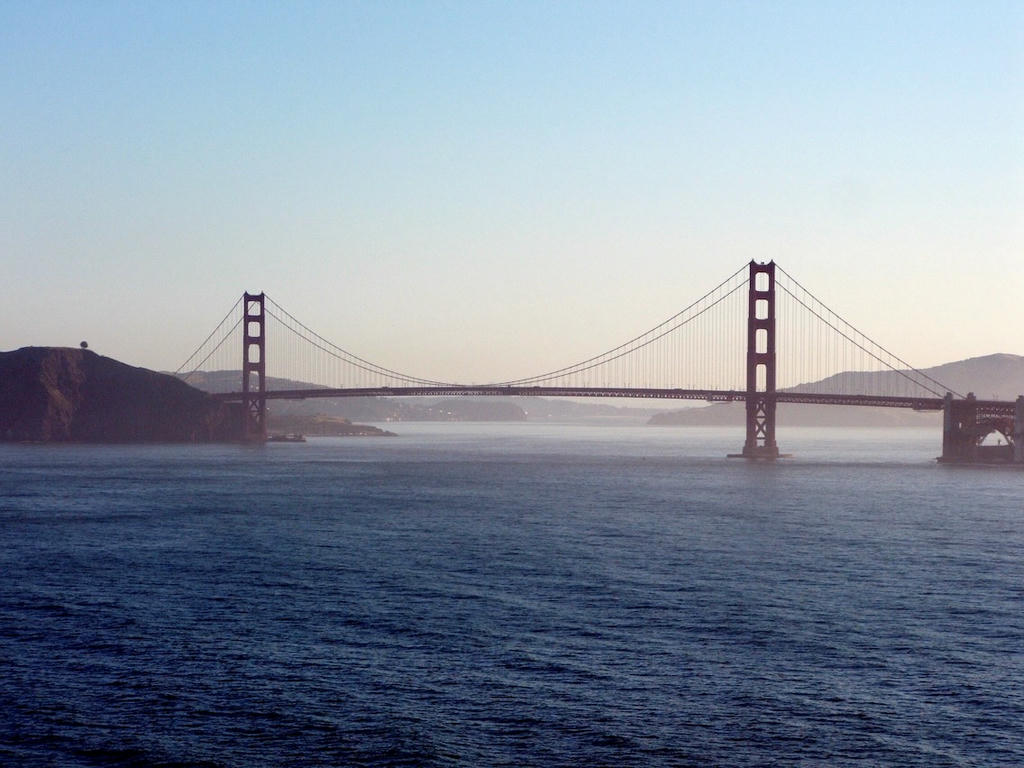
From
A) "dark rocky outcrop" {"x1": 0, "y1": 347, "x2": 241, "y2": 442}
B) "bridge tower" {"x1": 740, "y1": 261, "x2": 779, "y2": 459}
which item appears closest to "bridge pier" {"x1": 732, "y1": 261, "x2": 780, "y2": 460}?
"bridge tower" {"x1": 740, "y1": 261, "x2": 779, "y2": 459}

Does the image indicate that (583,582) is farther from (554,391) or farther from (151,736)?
(554,391)

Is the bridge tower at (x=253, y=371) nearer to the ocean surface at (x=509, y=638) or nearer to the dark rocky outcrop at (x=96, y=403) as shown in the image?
the dark rocky outcrop at (x=96, y=403)

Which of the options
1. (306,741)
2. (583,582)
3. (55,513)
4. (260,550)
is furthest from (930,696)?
(55,513)

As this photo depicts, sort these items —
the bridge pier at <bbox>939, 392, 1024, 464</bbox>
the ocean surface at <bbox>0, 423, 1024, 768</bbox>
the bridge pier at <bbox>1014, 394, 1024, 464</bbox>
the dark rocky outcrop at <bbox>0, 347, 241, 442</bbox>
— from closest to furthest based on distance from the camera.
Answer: the ocean surface at <bbox>0, 423, 1024, 768</bbox>, the bridge pier at <bbox>1014, 394, 1024, 464</bbox>, the bridge pier at <bbox>939, 392, 1024, 464</bbox>, the dark rocky outcrop at <bbox>0, 347, 241, 442</bbox>

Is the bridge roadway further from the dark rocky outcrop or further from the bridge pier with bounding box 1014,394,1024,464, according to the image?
the dark rocky outcrop

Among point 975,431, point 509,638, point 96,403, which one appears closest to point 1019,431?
point 975,431

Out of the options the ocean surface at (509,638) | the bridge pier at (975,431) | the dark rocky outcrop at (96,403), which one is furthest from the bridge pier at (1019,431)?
the dark rocky outcrop at (96,403)
